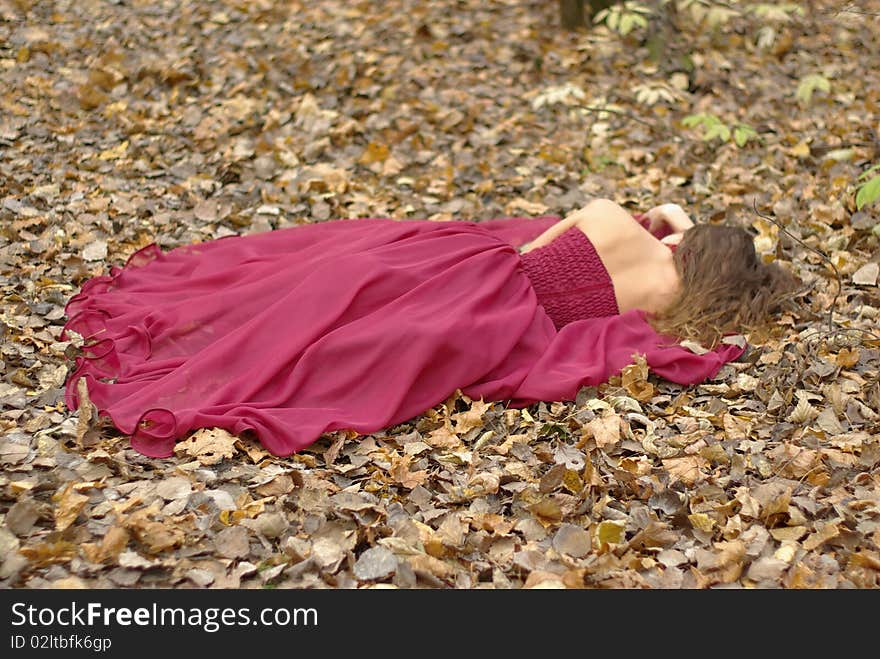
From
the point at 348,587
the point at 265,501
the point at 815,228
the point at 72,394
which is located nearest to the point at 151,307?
the point at 72,394

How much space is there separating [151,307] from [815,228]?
353 centimetres

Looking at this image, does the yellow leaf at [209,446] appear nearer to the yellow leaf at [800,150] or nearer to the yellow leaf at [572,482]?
the yellow leaf at [572,482]

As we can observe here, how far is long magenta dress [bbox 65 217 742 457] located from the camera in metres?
3.43

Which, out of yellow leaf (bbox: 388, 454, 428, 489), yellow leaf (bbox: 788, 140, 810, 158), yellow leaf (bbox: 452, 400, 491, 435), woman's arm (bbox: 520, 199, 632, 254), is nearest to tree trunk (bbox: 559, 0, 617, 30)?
yellow leaf (bbox: 788, 140, 810, 158)

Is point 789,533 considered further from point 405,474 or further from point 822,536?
point 405,474

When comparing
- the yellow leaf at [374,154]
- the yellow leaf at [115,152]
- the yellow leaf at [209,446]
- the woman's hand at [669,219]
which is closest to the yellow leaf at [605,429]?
the yellow leaf at [209,446]

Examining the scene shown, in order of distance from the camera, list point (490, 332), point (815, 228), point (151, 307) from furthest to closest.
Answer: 1. point (815, 228)
2. point (151, 307)
3. point (490, 332)

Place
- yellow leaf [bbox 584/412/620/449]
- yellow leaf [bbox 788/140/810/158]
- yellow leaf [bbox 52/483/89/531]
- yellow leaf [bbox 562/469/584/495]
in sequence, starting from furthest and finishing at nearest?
yellow leaf [bbox 788/140/810/158]
yellow leaf [bbox 584/412/620/449]
yellow leaf [bbox 562/469/584/495]
yellow leaf [bbox 52/483/89/531]

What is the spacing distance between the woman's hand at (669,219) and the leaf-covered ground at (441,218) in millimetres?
479

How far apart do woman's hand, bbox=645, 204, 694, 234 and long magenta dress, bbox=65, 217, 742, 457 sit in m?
0.80

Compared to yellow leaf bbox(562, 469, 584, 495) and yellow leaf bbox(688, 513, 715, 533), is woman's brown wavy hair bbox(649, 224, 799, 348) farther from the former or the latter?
yellow leaf bbox(688, 513, 715, 533)

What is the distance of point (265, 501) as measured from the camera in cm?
292

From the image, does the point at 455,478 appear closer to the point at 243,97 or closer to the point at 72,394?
the point at 72,394
